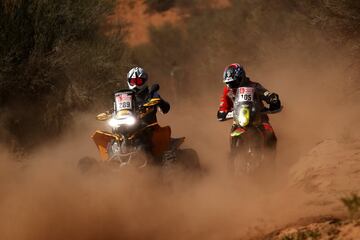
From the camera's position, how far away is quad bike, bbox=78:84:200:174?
960cm

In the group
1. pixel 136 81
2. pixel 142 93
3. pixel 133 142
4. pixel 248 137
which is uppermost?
pixel 136 81

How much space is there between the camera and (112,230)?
27.4ft

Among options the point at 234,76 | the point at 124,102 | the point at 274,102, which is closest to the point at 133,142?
the point at 124,102

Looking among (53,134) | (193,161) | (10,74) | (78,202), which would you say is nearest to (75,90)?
(53,134)

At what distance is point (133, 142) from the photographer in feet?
31.9

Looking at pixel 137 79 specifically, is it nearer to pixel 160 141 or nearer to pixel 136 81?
pixel 136 81

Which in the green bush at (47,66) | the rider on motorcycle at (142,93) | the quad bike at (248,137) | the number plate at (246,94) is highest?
the green bush at (47,66)

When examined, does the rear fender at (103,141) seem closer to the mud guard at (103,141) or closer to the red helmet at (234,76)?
the mud guard at (103,141)

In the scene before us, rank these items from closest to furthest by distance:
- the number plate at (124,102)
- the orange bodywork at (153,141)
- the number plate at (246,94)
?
the number plate at (124,102)
the number plate at (246,94)
the orange bodywork at (153,141)

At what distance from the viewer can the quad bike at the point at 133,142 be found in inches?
378

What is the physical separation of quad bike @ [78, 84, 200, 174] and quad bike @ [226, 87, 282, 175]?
87 cm

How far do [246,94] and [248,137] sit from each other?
0.63m

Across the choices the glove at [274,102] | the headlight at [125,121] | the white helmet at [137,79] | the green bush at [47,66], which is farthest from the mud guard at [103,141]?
the green bush at [47,66]

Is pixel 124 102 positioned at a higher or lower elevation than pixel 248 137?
higher
